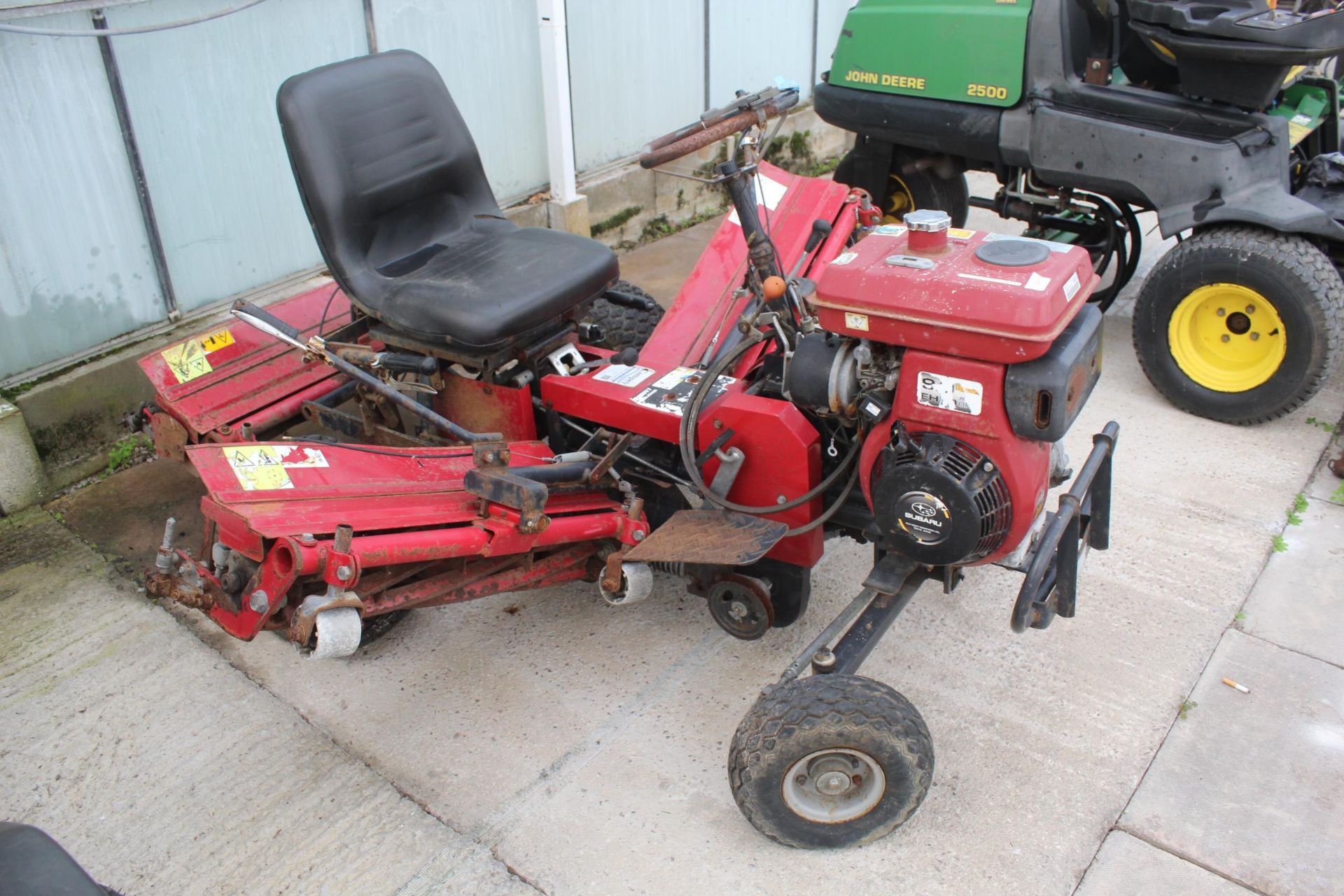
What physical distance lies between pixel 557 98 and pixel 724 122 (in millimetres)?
2580

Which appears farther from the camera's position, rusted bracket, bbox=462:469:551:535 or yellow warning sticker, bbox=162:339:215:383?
yellow warning sticker, bbox=162:339:215:383

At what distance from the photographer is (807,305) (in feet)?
8.25

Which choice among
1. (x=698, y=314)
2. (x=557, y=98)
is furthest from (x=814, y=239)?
(x=557, y=98)

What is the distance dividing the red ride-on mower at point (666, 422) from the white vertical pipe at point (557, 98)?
5.32 ft

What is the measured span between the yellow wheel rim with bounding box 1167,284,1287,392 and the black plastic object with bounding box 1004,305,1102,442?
1.86 m

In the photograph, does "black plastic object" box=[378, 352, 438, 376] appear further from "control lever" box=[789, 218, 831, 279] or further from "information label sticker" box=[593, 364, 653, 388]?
"control lever" box=[789, 218, 831, 279]

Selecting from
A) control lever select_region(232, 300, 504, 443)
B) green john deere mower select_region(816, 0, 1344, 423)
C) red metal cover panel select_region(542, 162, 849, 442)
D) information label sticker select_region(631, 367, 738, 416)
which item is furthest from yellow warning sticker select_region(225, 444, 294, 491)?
green john deere mower select_region(816, 0, 1344, 423)

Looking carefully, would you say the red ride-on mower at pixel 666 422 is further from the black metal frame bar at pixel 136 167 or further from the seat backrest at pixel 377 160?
the black metal frame bar at pixel 136 167

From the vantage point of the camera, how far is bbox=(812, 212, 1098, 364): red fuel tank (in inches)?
79.0

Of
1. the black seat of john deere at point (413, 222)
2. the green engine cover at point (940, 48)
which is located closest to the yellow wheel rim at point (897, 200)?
the green engine cover at point (940, 48)

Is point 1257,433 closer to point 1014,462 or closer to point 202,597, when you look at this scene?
point 1014,462

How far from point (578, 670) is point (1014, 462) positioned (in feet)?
3.96

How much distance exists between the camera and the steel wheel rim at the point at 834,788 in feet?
7.05

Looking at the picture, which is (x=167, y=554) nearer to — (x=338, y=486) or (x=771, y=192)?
(x=338, y=486)
